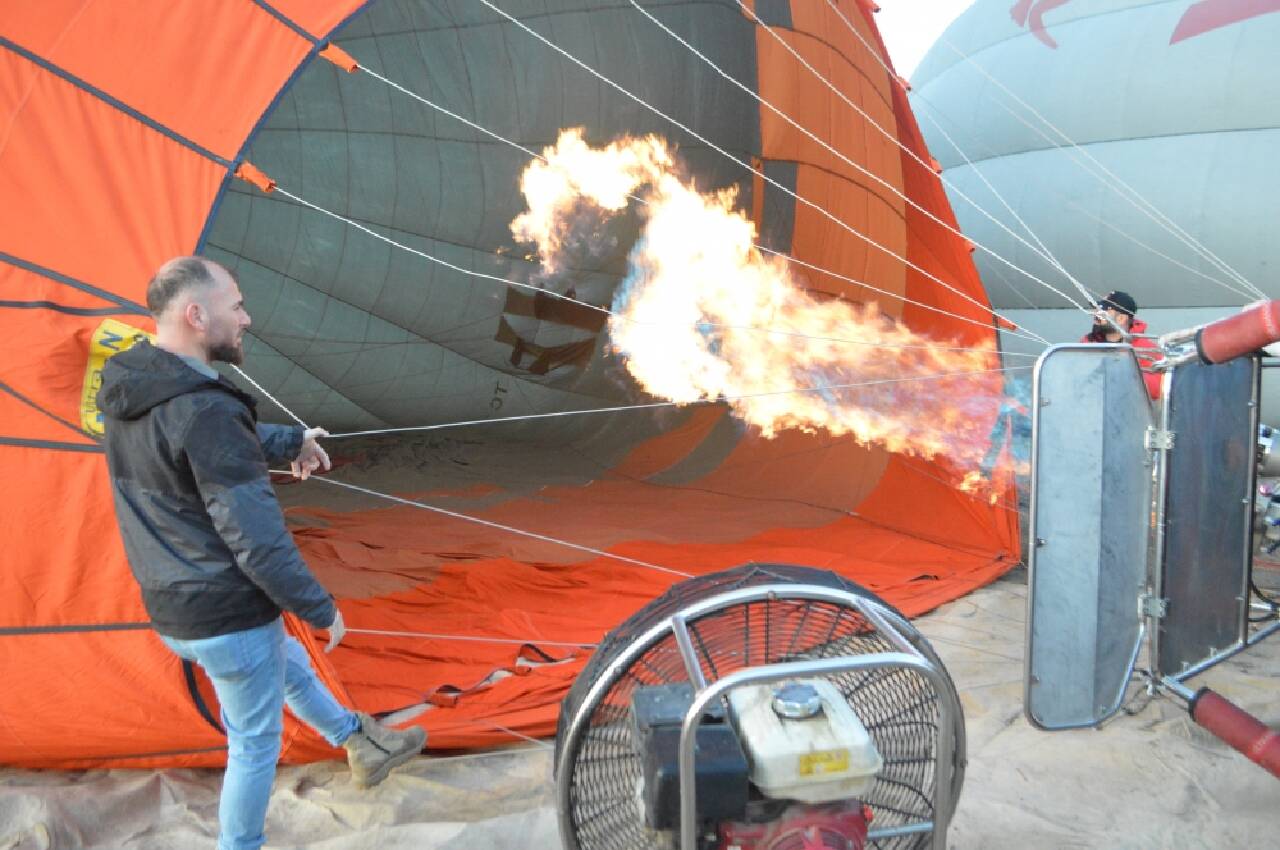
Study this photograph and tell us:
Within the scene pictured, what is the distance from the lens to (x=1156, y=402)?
2.17m

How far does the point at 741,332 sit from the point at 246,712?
362 centimetres

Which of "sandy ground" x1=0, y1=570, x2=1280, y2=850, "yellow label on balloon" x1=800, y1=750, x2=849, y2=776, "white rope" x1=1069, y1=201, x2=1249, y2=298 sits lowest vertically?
"sandy ground" x1=0, y1=570, x2=1280, y2=850

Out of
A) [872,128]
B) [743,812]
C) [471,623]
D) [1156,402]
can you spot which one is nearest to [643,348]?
[872,128]

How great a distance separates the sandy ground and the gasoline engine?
2.15 ft

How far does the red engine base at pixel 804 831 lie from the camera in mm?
1227

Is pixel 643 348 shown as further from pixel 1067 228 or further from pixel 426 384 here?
pixel 1067 228

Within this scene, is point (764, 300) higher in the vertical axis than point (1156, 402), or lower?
higher

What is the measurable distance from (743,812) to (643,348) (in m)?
4.69

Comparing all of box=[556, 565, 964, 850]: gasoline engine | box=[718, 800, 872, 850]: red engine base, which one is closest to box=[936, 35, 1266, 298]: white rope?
box=[556, 565, 964, 850]: gasoline engine

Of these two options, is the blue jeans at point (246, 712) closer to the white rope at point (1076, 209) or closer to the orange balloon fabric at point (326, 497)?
the orange balloon fabric at point (326, 497)

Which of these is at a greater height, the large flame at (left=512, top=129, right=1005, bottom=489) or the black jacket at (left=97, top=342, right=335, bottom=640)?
the large flame at (left=512, top=129, right=1005, bottom=489)

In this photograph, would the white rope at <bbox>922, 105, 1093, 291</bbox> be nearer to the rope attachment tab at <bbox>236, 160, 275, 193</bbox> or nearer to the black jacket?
the rope attachment tab at <bbox>236, 160, 275, 193</bbox>

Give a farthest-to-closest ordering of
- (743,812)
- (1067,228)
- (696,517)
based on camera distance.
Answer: (1067,228), (696,517), (743,812)

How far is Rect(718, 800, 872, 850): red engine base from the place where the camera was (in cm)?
123
